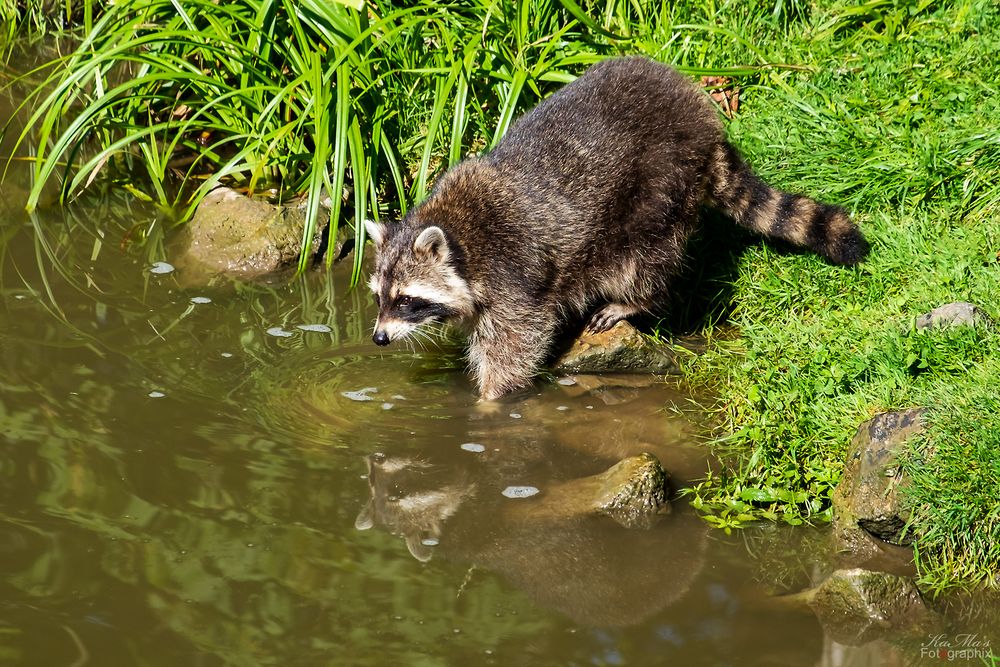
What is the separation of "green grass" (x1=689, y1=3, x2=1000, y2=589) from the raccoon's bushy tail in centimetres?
15

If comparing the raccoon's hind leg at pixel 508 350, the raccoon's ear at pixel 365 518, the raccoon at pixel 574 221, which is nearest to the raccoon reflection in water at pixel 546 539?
the raccoon's ear at pixel 365 518

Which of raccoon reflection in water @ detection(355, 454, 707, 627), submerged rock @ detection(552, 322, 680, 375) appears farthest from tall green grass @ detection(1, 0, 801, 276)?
raccoon reflection in water @ detection(355, 454, 707, 627)

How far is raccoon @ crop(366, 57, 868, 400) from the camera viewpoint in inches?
196

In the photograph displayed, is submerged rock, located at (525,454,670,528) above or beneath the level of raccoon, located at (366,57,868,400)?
beneath

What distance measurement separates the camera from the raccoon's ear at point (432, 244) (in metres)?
4.87

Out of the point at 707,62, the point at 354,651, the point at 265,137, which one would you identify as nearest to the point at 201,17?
the point at 265,137

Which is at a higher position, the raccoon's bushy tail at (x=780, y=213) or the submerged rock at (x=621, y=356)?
the raccoon's bushy tail at (x=780, y=213)

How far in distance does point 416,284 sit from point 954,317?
2236mm

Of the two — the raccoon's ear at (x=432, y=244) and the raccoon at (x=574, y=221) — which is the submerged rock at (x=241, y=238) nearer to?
the raccoon at (x=574, y=221)

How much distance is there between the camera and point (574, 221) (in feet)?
16.8

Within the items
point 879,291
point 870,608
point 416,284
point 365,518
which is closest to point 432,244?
point 416,284

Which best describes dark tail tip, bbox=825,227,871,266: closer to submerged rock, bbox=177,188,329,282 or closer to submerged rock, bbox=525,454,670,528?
submerged rock, bbox=525,454,670,528

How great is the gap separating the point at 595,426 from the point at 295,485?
1.29 m

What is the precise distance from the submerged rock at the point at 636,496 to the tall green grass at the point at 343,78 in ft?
7.60
